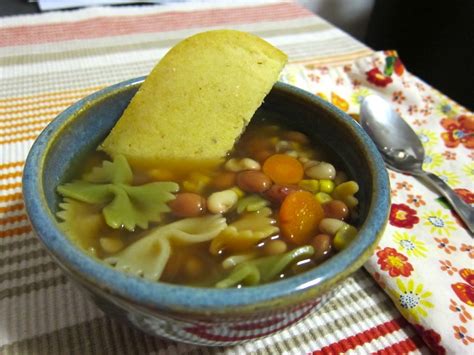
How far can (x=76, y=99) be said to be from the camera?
1031 millimetres

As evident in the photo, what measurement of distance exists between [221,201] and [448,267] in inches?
13.9

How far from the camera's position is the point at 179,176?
0.67 m

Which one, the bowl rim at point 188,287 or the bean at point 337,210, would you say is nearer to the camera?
the bowl rim at point 188,287

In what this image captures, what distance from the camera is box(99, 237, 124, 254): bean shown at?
1.77 ft

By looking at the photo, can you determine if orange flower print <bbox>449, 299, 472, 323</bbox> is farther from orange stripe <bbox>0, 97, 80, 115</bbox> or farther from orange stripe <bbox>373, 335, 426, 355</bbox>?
orange stripe <bbox>0, 97, 80, 115</bbox>

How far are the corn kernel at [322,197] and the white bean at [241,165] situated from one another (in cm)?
11

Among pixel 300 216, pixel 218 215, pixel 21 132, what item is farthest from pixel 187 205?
pixel 21 132

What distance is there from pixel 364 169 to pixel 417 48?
1.72 m

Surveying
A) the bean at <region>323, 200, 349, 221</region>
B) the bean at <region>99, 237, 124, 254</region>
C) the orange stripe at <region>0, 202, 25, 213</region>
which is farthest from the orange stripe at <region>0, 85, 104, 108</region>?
the bean at <region>323, 200, 349, 221</region>

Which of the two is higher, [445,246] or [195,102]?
[195,102]

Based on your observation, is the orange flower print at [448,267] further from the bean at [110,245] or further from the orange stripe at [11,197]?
the orange stripe at [11,197]

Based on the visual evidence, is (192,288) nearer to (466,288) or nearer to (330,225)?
(330,225)

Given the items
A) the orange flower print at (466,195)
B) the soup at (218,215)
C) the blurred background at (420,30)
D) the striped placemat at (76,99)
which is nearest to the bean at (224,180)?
the soup at (218,215)

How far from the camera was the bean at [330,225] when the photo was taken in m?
0.56
